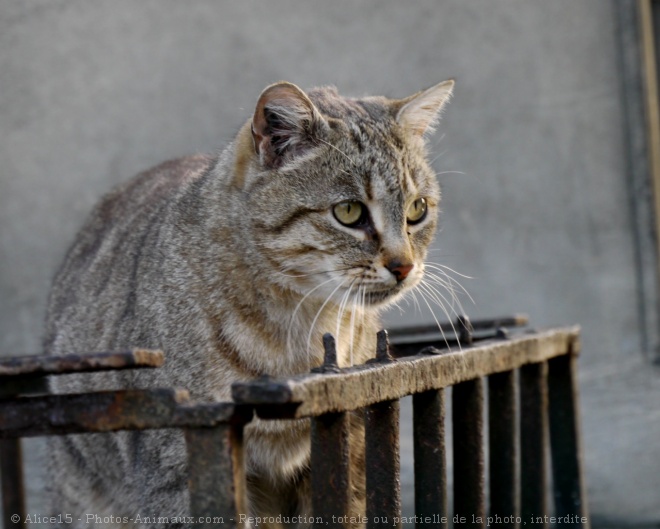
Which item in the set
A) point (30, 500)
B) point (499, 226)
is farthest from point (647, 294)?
point (30, 500)

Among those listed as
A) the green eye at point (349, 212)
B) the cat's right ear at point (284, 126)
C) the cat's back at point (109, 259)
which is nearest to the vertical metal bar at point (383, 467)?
the green eye at point (349, 212)

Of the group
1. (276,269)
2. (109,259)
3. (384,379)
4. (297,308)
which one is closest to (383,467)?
(384,379)

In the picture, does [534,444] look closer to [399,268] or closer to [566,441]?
[566,441]

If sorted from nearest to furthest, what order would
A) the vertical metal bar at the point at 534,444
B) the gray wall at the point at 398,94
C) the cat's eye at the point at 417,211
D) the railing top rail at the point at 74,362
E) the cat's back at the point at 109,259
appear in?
the railing top rail at the point at 74,362, the cat's eye at the point at 417,211, the cat's back at the point at 109,259, the vertical metal bar at the point at 534,444, the gray wall at the point at 398,94

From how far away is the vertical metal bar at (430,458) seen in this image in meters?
2.33

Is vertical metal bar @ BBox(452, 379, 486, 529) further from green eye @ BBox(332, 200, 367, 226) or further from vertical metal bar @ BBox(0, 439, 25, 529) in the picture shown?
vertical metal bar @ BBox(0, 439, 25, 529)

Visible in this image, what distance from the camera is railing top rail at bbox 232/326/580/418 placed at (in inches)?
62.3

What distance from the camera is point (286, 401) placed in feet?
5.18

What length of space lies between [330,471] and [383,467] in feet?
1.00

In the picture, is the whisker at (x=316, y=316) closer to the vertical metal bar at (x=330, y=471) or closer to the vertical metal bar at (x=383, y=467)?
the vertical metal bar at (x=383, y=467)

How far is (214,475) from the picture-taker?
1.59 metres

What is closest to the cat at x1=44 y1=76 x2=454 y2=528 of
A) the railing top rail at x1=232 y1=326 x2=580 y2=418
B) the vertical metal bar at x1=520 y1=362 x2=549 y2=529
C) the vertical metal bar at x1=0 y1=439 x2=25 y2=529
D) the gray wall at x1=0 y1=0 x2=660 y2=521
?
the railing top rail at x1=232 y1=326 x2=580 y2=418

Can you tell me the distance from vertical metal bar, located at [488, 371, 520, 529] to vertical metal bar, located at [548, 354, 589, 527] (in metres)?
0.44

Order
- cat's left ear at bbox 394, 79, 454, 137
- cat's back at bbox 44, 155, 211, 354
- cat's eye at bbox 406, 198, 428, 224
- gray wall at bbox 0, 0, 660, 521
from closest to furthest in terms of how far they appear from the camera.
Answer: cat's eye at bbox 406, 198, 428, 224
cat's left ear at bbox 394, 79, 454, 137
cat's back at bbox 44, 155, 211, 354
gray wall at bbox 0, 0, 660, 521
